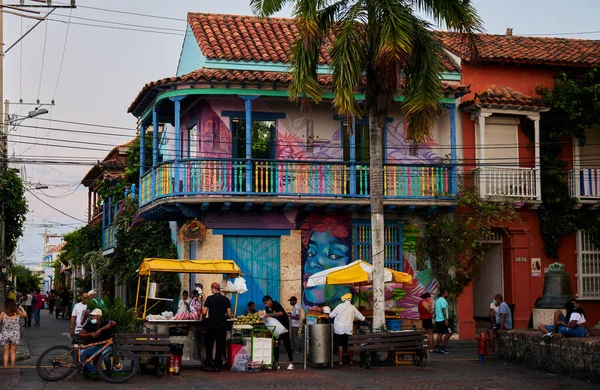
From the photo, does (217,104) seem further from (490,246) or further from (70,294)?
(70,294)

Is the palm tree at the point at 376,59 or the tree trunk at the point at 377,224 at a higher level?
the palm tree at the point at 376,59

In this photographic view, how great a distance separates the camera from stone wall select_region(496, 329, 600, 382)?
1650 centimetres

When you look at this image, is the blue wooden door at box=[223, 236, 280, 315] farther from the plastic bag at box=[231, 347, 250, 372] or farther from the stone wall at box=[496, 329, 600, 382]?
the stone wall at box=[496, 329, 600, 382]

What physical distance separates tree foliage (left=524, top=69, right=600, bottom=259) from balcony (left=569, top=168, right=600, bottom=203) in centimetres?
20

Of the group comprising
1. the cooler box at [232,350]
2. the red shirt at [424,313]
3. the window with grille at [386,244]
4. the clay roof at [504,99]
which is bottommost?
the cooler box at [232,350]

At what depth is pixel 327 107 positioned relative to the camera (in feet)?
83.7

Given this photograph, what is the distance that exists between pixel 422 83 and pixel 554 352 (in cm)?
619

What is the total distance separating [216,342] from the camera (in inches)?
707

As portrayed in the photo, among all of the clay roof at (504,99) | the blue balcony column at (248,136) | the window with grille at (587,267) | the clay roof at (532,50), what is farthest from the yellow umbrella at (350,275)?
the window with grille at (587,267)

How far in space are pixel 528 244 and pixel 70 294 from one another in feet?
95.2

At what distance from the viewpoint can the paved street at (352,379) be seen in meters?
15.8

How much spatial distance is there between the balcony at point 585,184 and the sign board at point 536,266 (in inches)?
84.2

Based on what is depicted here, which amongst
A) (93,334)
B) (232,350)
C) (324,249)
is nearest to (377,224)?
(232,350)

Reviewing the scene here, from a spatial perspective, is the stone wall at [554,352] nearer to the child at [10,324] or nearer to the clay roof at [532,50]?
the clay roof at [532,50]
